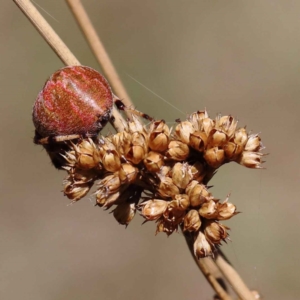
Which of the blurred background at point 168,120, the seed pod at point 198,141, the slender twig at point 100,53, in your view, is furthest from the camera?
the blurred background at point 168,120

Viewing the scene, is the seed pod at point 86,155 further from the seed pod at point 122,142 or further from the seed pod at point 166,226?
the seed pod at point 166,226

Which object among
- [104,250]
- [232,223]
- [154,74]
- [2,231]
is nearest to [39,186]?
[2,231]

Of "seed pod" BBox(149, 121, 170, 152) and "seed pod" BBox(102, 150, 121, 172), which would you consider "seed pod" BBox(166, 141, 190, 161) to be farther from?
"seed pod" BBox(102, 150, 121, 172)

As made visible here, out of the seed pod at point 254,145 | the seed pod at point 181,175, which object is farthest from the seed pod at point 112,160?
the seed pod at point 254,145

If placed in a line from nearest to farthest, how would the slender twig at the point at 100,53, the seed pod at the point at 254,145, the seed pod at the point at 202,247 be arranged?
the seed pod at the point at 202,247, the seed pod at the point at 254,145, the slender twig at the point at 100,53

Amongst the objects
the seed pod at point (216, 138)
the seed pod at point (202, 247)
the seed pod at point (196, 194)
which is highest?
the seed pod at point (216, 138)

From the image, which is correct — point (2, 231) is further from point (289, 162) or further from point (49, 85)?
point (49, 85)
